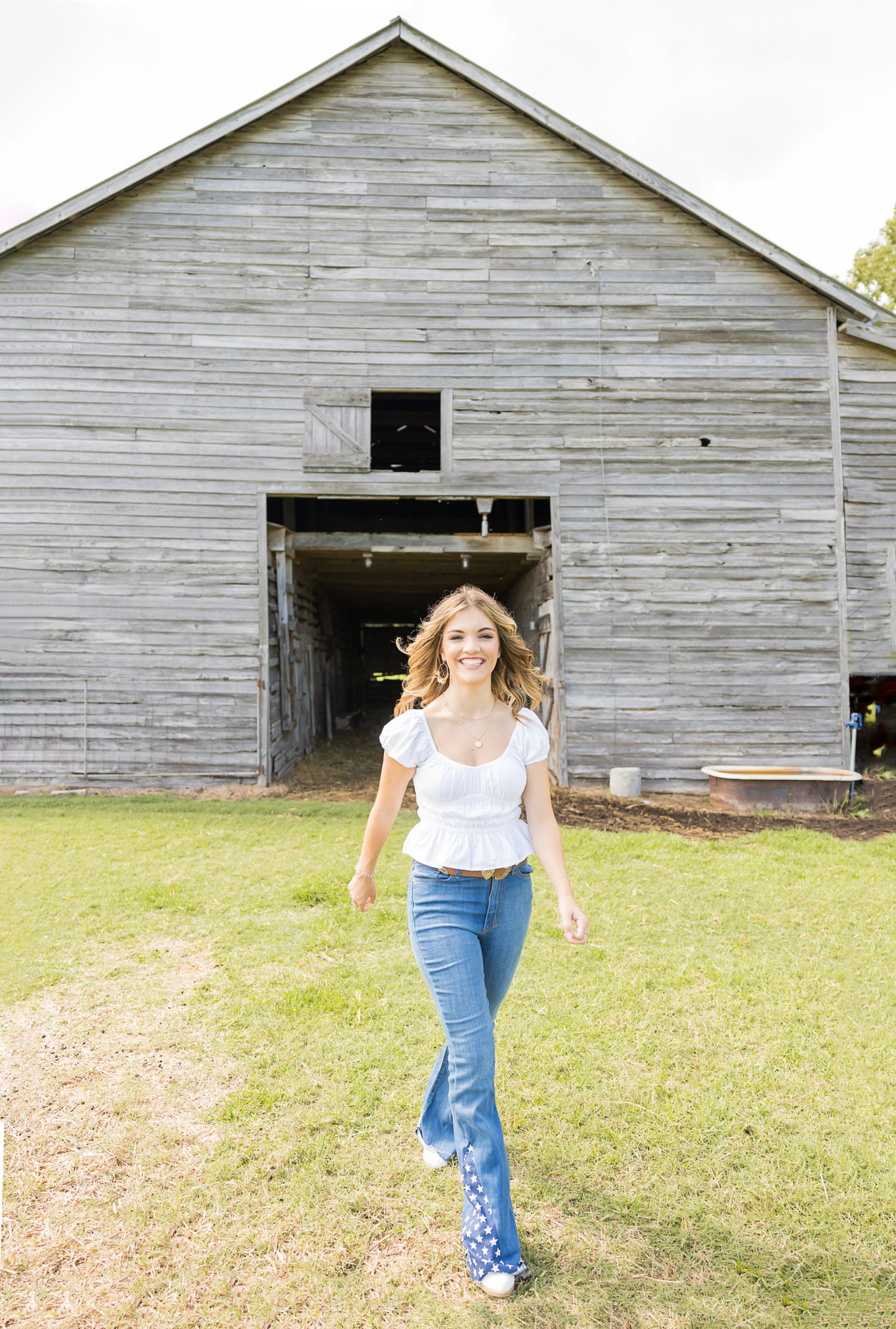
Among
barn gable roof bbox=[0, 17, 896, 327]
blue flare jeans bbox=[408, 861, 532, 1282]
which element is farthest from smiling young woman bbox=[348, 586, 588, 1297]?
barn gable roof bbox=[0, 17, 896, 327]

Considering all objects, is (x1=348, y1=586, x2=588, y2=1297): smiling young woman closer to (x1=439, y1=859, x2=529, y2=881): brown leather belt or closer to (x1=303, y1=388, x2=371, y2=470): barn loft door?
(x1=439, y1=859, x2=529, y2=881): brown leather belt

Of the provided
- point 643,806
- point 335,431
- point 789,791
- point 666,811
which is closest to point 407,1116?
point 666,811

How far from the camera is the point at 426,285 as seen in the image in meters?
11.4

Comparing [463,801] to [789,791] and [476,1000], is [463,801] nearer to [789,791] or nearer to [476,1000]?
[476,1000]

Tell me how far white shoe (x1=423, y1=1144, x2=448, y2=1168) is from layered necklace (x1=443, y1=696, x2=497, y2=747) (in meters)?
1.56

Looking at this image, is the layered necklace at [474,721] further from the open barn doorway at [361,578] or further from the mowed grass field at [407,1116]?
the open barn doorway at [361,578]

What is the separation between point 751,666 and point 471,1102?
32.8ft

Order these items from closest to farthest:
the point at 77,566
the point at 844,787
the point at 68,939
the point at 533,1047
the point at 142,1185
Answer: the point at 142,1185 < the point at 533,1047 < the point at 68,939 < the point at 844,787 < the point at 77,566

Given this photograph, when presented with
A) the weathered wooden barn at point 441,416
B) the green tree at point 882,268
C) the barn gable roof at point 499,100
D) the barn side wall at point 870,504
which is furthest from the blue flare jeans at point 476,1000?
the green tree at point 882,268

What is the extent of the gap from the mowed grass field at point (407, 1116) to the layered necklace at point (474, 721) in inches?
62.9

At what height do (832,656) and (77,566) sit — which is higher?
(77,566)

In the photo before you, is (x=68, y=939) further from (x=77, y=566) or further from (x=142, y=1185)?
(x=77, y=566)

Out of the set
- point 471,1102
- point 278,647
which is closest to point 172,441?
point 278,647

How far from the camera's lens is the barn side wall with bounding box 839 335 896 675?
11.5 metres
